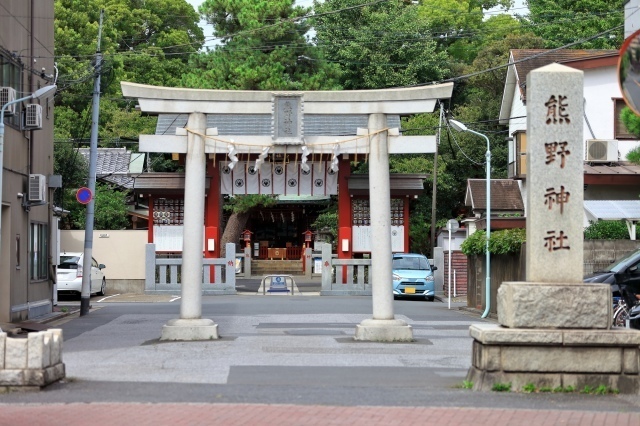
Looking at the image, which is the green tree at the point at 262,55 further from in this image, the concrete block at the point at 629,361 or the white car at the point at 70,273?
the concrete block at the point at 629,361

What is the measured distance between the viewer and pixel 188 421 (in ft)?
33.7

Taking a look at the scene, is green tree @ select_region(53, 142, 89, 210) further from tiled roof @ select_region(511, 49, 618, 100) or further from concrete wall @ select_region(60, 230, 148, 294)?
tiled roof @ select_region(511, 49, 618, 100)

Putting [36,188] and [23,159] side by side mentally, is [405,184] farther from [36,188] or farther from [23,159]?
[23,159]

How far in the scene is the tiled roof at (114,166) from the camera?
5444 cm

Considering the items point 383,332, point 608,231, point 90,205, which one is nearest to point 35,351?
point 383,332

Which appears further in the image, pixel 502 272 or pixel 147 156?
pixel 147 156

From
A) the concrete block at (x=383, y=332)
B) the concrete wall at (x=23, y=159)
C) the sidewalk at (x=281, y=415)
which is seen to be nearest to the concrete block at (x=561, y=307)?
the sidewalk at (x=281, y=415)

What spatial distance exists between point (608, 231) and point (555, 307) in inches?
713

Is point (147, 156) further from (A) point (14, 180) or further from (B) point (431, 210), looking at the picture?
(A) point (14, 180)

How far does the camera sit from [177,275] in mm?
38438

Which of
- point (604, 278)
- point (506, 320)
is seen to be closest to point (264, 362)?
point (506, 320)

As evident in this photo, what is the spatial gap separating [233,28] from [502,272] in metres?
27.1

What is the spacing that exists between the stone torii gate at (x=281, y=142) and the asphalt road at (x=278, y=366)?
0.75 meters

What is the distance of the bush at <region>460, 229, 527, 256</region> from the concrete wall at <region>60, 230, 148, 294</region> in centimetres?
1710
